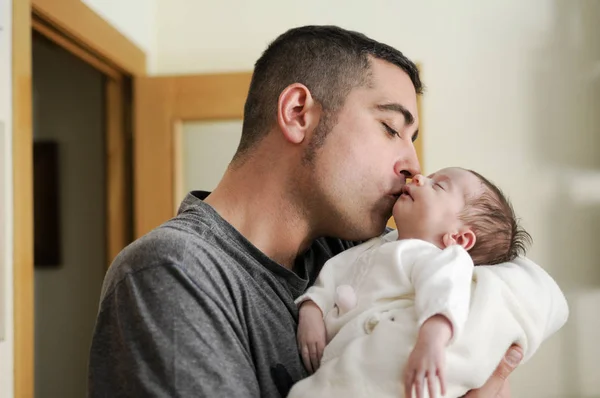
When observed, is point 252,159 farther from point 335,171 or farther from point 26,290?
point 26,290

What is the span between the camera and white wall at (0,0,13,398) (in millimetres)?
1876

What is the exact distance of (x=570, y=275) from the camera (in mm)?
2844

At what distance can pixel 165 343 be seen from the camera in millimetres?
945

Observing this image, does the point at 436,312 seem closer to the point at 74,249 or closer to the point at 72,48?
the point at 72,48

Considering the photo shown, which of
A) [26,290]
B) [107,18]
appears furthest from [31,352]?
[107,18]

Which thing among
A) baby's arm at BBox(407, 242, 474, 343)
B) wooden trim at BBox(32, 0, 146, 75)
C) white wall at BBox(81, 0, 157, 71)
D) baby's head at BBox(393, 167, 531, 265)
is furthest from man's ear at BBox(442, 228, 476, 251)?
white wall at BBox(81, 0, 157, 71)

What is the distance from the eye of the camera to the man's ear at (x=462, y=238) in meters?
1.26

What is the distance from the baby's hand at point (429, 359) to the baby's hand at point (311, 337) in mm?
201

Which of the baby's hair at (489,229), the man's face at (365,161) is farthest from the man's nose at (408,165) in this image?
the baby's hair at (489,229)

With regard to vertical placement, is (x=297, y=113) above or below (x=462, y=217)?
above

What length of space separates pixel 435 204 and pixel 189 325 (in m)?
0.56

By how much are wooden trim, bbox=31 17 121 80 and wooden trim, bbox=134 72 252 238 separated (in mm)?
202

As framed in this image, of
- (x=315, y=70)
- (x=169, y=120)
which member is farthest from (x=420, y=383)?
(x=169, y=120)

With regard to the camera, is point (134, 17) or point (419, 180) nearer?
point (419, 180)
